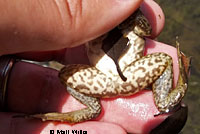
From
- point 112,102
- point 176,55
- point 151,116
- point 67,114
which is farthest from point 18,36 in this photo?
point 176,55

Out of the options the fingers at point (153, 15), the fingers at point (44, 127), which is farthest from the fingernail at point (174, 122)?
the fingers at point (153, 15)

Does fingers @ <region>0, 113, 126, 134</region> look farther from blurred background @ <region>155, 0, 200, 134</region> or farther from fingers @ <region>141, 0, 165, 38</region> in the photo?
blurred background @ <region>155, 0, 200, 134</region>

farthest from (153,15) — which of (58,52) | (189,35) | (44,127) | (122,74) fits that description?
(189,35)

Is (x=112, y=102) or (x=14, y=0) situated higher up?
(x=14, y=0)

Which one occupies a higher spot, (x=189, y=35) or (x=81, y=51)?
(x=189, y=35)

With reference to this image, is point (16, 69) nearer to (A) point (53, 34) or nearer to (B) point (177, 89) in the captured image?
(A) point (53, 34)

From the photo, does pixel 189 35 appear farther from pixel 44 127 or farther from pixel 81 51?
pixel 44 127

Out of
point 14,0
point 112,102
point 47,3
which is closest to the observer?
point 14,0
